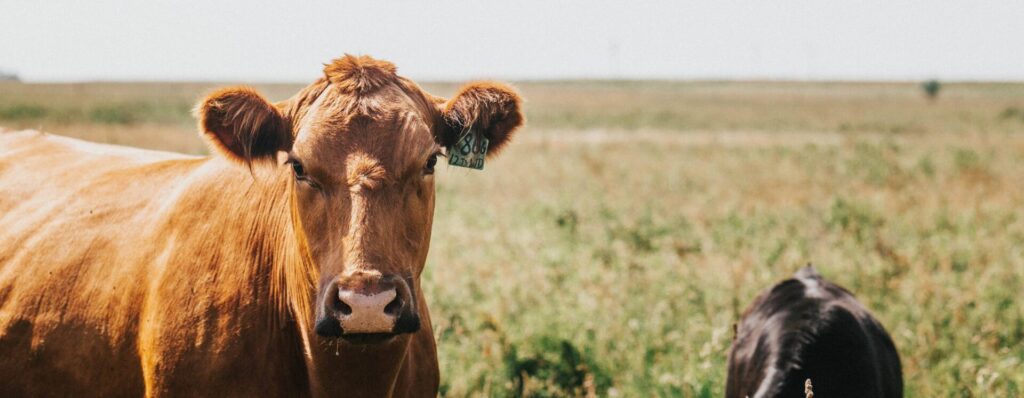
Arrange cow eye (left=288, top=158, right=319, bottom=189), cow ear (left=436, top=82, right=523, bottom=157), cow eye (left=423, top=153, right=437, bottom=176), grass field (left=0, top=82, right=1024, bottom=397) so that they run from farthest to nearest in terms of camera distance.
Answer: grass field (left=0, top=82, right=1024, bottom=397) < cow ear (left=436, top=82, right=523, bottom=157) < cow eye (left=423, top=153, right=437, bottom=176) < cow eye (left=288, top=158, right=319, bottom=189)

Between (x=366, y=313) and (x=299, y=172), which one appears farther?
(x=299, y=172)

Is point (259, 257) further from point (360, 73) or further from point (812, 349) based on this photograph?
point (812, 349)

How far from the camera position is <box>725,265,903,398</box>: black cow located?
4.20 metres

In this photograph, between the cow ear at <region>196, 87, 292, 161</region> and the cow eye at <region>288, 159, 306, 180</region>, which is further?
the cow ear at <region>196, 87, 292, 161</region>

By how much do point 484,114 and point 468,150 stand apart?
0.17 metres

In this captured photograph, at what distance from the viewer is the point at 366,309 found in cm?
265

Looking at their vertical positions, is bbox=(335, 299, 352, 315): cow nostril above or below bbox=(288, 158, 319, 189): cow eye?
below

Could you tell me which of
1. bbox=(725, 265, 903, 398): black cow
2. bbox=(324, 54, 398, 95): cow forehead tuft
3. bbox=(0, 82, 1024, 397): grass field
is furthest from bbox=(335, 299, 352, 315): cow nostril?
bbox=(725, 265, 903, 398): black cow

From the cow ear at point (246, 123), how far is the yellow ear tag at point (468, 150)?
0.66 m

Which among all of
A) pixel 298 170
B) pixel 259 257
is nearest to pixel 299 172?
pixel 298 170

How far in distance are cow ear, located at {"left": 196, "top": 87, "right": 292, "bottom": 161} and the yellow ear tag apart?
661mm

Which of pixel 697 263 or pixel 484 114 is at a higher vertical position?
pixel 484 114

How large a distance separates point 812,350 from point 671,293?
3.40 m

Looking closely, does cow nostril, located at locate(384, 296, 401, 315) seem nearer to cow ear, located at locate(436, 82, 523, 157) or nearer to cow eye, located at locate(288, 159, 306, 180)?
cow eye, located at locate(288, 159, 306, 180)
